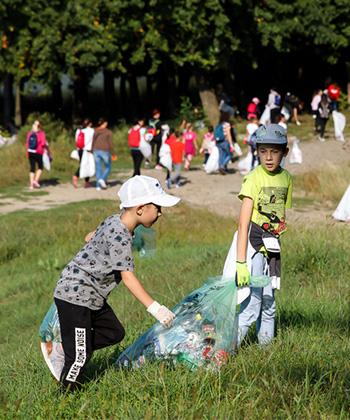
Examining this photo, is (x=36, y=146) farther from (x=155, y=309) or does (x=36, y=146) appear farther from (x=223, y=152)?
(x=155, y=309)

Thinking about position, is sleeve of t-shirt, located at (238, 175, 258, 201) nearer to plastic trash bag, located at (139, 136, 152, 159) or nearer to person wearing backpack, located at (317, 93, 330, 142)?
plastic trash bag, located at (139, 136, 152, 159)

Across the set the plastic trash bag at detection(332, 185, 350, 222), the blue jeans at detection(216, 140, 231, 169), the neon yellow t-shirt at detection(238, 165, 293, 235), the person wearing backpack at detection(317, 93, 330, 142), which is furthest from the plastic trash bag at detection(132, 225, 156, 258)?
the person wearing backpack at detection(317, 93, 330, 142)

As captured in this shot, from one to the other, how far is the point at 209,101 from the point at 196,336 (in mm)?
31664

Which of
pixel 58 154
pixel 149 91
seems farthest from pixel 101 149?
pixel 149 91

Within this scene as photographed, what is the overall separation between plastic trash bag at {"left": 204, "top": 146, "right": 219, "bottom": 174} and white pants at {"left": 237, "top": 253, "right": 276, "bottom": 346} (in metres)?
19.5

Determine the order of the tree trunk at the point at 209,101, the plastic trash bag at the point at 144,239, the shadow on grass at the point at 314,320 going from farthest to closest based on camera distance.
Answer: the tree trunk at the point at 209,101 → the shadow on grass at the point at 314,320 → the plastic trash bag at the point at 144,239

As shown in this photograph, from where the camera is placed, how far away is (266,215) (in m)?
6.74

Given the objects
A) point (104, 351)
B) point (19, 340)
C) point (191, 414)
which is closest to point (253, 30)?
point (19, 340)

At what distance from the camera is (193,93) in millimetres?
50000

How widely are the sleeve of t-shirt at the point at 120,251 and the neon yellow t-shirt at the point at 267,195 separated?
1187 millimetres

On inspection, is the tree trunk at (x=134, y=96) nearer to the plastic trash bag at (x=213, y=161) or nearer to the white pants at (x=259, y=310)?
the plastic trash bag at (x=213, y=161)

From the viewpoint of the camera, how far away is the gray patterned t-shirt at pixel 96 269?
18.9 feet

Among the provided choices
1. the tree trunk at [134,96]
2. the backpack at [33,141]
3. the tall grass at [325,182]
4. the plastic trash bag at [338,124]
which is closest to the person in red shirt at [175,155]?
the tall grass at [325,182]

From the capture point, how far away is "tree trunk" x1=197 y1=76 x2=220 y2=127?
36.8 m
